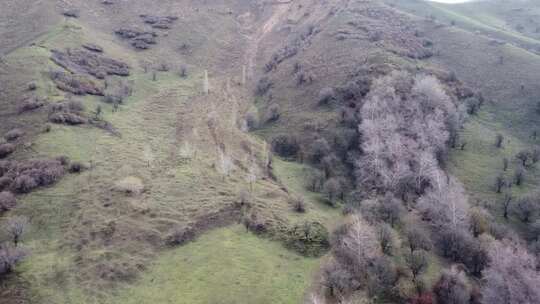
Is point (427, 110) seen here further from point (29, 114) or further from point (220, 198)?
point (29, 114)

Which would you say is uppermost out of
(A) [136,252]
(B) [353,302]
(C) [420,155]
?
(C) [420,155]

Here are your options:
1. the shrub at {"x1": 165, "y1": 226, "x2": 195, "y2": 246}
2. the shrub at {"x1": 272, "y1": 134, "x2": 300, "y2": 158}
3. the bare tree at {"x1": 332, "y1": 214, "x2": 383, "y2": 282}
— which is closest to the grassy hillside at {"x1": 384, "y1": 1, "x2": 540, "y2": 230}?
the bare tree at {"x1": 332, "y1": 214, "x2": 383, "y2": 282}

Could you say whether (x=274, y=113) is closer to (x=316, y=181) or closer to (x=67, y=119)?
(x=316, y=181)

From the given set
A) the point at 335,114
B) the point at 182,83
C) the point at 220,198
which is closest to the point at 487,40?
the point at 335,114

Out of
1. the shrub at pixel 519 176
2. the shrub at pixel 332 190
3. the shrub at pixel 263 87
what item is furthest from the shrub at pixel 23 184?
the shrub at pixel 519 176

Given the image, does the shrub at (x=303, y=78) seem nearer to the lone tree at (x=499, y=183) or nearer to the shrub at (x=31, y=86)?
the lone tree at (x=499, y=183)

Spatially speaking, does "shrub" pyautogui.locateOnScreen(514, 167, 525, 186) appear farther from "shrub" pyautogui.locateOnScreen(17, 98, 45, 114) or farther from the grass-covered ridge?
"shrub" pyautogui.locateOnScreen(17, 98, 45, 114)
